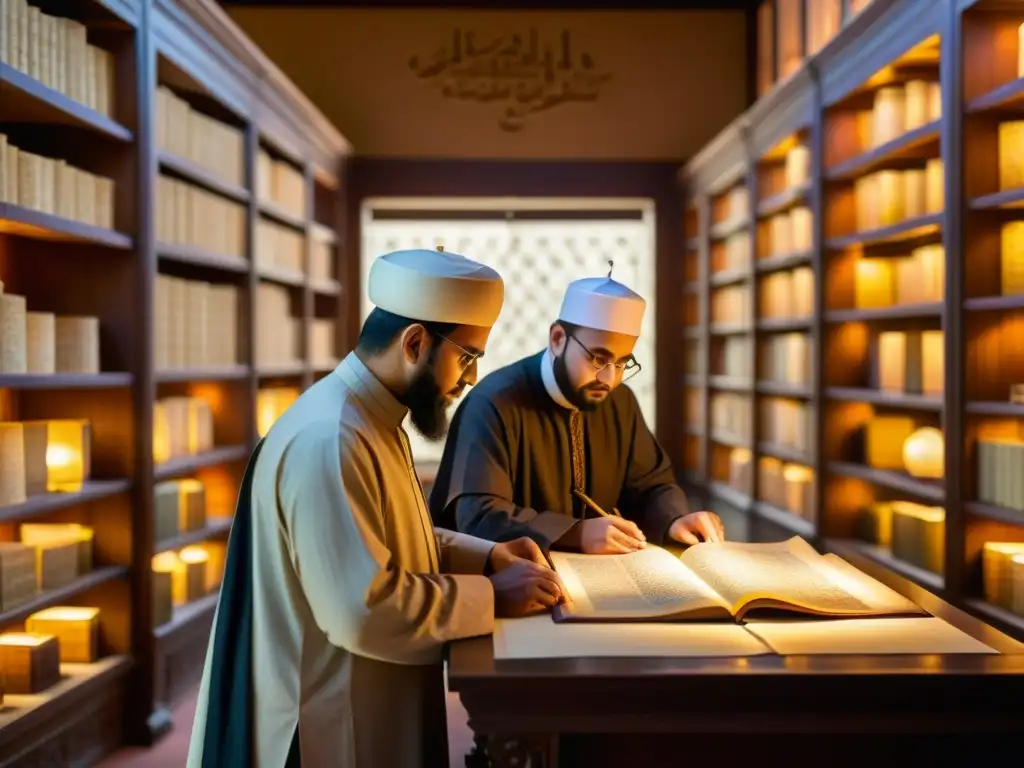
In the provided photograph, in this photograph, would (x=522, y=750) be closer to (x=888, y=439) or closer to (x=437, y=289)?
(x=437, y=289)

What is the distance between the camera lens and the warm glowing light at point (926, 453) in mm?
4199

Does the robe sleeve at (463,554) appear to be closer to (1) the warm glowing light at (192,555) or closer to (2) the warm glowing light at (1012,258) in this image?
(2) the warm glowing light at (1012,258)

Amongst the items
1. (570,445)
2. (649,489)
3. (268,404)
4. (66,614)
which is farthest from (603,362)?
(268,404)

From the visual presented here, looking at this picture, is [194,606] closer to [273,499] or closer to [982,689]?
[273,499]

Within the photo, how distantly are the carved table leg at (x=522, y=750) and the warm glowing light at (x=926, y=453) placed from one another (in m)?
3.03

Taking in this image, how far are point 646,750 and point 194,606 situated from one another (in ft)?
10.9

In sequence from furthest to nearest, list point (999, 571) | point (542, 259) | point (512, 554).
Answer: point (542, 259) < point (999, 571) < point (512, 554)

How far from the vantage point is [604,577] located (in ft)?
6.75

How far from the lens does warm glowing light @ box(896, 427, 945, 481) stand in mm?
4199

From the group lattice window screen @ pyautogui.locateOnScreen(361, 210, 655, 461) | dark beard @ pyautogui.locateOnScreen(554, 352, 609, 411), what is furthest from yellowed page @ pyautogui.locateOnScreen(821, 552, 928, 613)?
lattice window screen @ pyautogui.locateOnScreen(361, 210, 655, 461)

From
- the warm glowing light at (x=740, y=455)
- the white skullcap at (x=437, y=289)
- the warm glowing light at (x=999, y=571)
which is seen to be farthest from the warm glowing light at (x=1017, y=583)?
the warm glowing light at (x=740, y=455)

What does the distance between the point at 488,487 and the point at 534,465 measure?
1.04ft

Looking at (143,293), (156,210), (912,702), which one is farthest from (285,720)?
(156,210)

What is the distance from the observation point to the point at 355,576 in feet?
5.47
